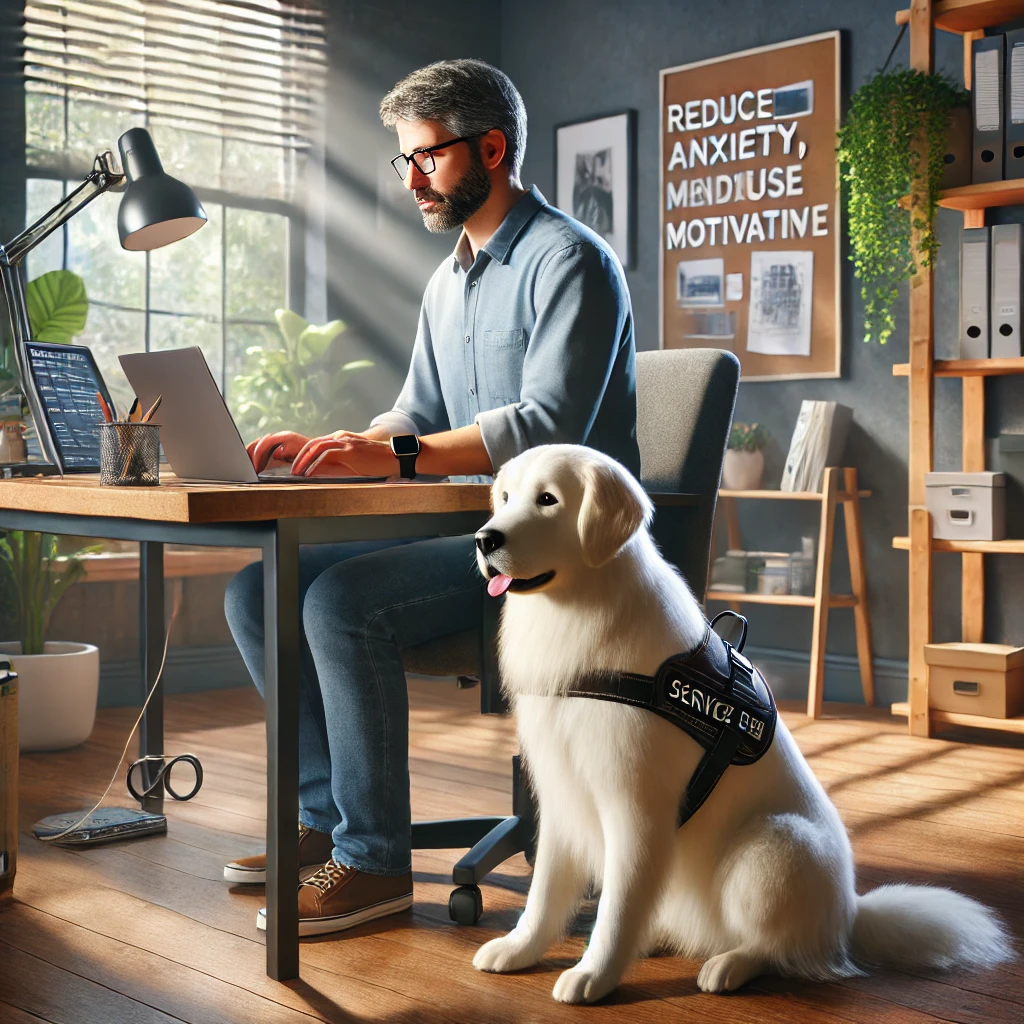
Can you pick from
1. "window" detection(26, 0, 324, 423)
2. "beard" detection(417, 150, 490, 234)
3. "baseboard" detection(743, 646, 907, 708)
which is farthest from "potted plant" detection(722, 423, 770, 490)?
"beard" detection(417, 150, 490, 234)

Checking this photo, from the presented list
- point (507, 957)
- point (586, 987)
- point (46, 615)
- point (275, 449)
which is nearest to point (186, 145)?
point (46, 615)

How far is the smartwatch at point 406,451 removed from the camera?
1.81m

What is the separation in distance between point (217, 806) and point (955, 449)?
8.31ft

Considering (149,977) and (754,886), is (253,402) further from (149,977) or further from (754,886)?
(754,886)

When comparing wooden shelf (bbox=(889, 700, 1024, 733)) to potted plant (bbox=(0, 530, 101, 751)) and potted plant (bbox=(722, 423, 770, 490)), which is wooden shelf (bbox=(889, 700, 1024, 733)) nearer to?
potted plant (bbox=(722, 423, 770, 490))

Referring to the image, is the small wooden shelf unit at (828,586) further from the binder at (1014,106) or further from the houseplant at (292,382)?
the houseplant at (292,382)

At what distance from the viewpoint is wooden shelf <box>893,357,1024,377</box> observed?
3.46 meters

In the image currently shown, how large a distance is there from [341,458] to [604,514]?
1.57 ft

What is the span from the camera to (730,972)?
160 cm

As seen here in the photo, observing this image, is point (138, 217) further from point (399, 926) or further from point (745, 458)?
point (745, 458)

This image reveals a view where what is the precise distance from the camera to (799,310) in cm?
420

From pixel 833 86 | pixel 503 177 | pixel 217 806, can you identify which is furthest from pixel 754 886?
pixel 833 86

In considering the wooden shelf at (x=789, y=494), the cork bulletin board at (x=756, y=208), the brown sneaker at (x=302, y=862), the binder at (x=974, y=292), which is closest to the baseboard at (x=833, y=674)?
the wooden shelf at (x=789, y=494)

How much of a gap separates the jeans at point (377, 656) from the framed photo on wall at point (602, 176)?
300 centimetres
